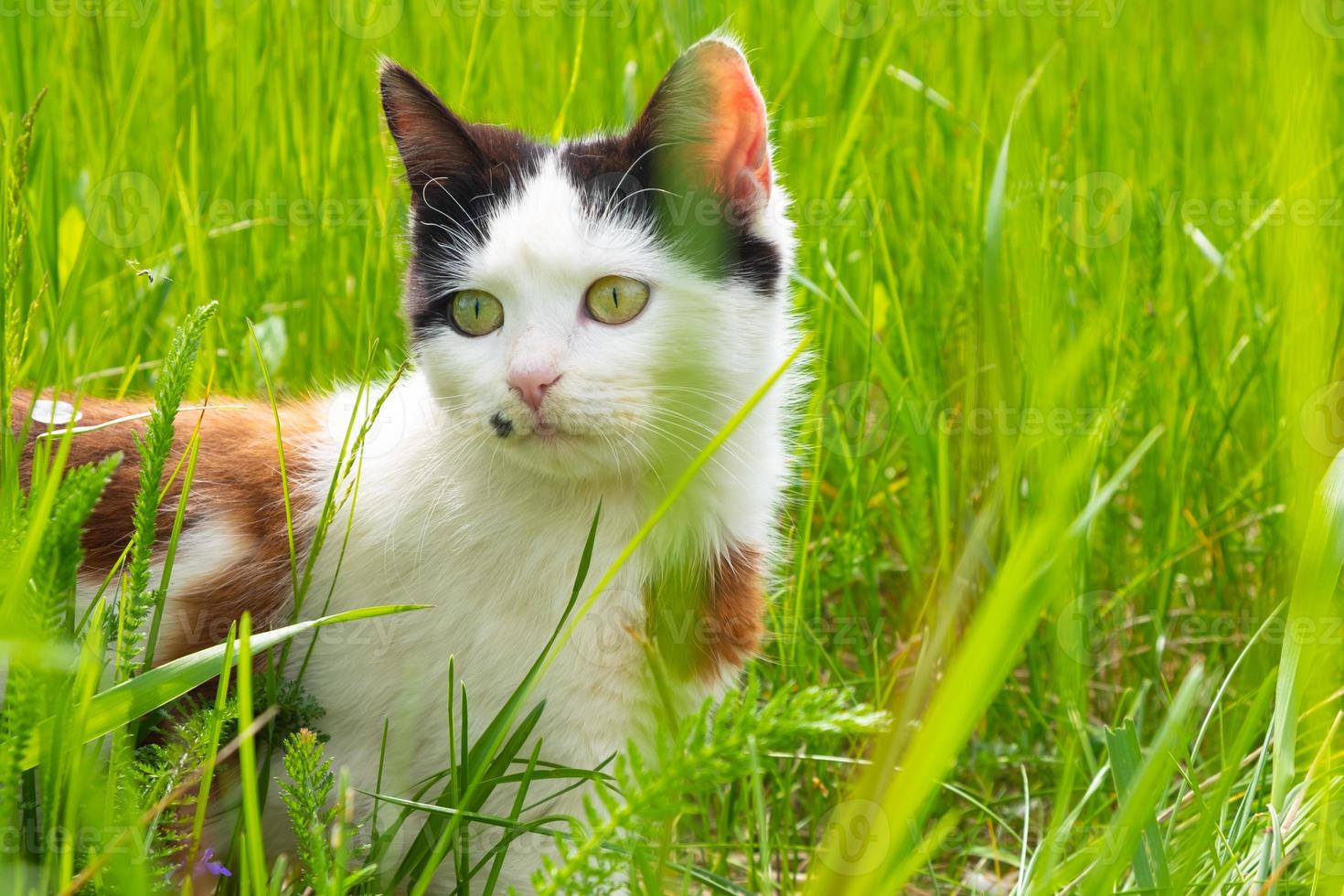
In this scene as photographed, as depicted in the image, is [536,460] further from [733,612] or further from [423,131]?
[423,131]

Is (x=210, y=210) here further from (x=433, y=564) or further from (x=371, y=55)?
(x=433, y=564)

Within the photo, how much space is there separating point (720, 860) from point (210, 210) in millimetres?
1614

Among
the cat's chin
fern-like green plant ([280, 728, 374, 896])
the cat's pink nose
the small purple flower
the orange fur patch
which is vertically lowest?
the small purple flower

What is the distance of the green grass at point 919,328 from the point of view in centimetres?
126

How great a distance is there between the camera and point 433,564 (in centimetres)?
148

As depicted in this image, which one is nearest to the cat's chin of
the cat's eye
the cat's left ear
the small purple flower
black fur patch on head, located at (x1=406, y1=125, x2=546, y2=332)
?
the cat's eye

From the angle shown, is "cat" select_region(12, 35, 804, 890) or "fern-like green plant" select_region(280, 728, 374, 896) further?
"cat" select_region(12, 35, 804, 890)

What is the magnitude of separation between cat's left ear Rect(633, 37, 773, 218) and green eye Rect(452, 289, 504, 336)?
32 centimetres

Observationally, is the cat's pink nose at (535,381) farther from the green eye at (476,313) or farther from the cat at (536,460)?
the green eye at (476,313)

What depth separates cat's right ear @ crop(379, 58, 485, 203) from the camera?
1586 mm

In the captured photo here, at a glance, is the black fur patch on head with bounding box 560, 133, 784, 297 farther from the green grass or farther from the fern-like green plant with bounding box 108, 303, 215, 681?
the fern-like green plant with bounding box 108, 303, 215, 681

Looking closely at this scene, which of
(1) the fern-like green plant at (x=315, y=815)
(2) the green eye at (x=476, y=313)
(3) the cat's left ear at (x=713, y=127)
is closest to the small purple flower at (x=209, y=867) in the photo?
(1) the fern-like green plant at (x=315, y=815)

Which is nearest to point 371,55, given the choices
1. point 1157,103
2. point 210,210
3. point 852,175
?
point 210,210

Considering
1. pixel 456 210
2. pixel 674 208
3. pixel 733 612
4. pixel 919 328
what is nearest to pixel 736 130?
pixel 674 208
